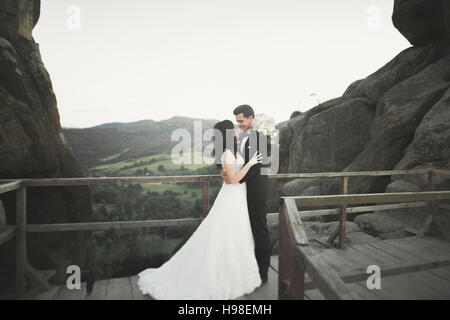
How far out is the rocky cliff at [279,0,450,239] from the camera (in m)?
7.75

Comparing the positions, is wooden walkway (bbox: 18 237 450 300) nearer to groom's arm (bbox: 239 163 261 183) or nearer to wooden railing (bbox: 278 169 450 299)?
wooden railing (bbox: 278 169 450 299)

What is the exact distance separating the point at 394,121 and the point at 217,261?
8.72 m

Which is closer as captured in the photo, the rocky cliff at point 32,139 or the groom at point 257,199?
the groom at point 257,199

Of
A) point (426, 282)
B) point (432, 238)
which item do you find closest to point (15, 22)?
point (426, 282)

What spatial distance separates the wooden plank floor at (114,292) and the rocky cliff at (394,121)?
19.4 ft

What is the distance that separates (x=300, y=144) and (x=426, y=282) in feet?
32.4

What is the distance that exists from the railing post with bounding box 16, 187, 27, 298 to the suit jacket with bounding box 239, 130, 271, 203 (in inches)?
105

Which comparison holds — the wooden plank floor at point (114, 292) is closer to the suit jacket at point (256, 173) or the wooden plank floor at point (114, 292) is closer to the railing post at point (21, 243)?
the railing post at point (21, 243)

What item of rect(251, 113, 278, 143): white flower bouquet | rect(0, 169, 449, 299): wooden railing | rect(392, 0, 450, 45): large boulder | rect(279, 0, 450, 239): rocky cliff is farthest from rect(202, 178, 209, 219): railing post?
rect(392, 0, 450, 45): large boulder

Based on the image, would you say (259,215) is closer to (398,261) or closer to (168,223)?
(168,223)

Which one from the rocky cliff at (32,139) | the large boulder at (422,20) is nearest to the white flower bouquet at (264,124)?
the rocky cliff at (32,139)

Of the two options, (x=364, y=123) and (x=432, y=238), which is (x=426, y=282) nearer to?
(x=432, y=238)

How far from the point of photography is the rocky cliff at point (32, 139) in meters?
6.86

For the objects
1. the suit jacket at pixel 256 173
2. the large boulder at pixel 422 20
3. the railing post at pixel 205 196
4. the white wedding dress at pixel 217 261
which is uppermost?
the large boulder at pixel 422 20
